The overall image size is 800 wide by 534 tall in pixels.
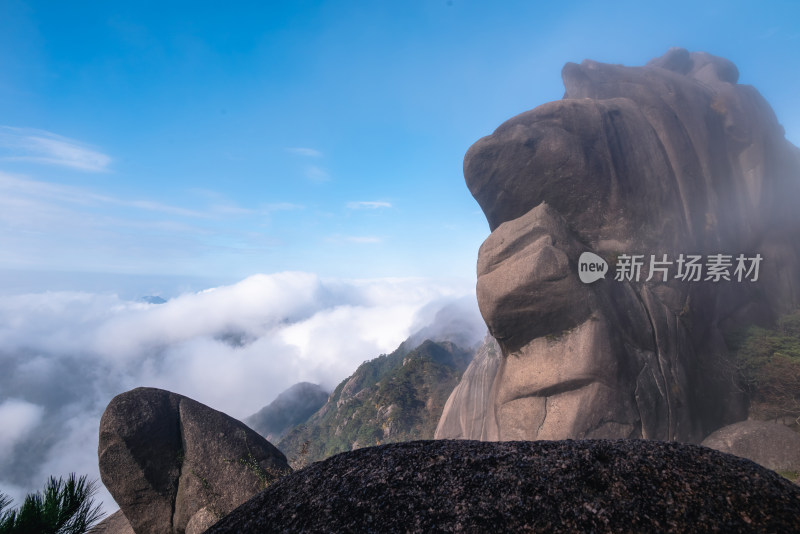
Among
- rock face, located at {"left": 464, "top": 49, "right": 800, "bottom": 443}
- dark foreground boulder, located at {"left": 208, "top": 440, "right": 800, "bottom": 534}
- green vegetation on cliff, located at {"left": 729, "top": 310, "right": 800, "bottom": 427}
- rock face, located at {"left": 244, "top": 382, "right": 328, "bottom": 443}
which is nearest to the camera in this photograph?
dark foreground boulder, located at {"left": 208, "top": 440, "right": 800, "bottom": 534}

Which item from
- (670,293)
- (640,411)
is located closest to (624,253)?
(670,293)

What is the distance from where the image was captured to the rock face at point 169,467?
6.75 metres

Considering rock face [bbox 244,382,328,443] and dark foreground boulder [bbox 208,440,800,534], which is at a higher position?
dark foreground boulder [bbox 208,440,800,534]

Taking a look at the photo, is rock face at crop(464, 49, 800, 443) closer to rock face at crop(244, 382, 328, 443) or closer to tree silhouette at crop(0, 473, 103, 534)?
tree silhouette at crop(0, 473, 103, 534)

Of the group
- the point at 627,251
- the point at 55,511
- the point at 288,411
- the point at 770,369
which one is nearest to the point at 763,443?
the point at 770,369

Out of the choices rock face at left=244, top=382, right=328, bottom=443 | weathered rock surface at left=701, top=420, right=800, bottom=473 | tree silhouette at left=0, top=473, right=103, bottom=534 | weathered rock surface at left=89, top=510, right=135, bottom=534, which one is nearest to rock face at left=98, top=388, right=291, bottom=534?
weathered rock surface at left=89, top=510, right=135, bottom=534

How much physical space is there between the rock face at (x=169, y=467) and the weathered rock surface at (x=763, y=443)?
16.5 metres

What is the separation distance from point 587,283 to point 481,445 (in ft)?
33.8

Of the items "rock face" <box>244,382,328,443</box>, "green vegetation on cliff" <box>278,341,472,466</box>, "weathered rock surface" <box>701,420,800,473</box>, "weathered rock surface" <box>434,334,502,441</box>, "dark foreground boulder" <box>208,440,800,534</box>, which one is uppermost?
"dark foreground boulder" <box>208,440,800,534</box>

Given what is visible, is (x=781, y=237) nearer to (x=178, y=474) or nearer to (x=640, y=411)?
(x=640, y=411)

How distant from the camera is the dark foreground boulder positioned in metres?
2.73

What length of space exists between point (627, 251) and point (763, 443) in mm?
8473

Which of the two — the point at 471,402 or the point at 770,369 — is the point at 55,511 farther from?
the point at 770,369

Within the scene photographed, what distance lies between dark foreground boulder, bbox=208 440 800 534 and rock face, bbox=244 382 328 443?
85572 millimetres
